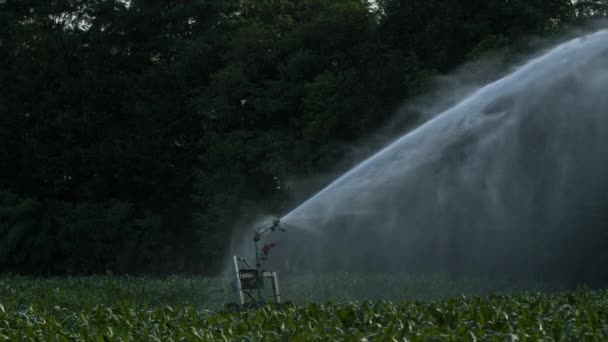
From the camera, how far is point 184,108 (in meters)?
44.3

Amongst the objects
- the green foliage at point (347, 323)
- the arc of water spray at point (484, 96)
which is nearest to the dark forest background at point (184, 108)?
the arc of water spray at point (484, 96)

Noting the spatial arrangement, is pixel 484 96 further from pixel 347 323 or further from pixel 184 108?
pixel 184 108

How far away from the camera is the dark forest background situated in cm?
3516

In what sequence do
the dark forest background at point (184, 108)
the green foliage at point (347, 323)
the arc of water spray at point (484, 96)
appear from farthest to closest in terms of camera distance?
1. the dark forest background at point (184, 108)
2. the arc of water spray at point (484, 96)
3. the green foliage at point (347, 323)

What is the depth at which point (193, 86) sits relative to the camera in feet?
147

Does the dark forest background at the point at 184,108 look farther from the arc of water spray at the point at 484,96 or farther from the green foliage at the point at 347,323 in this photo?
the green foliage at the point at 347,323

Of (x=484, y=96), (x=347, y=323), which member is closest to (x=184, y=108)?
(x=484, y=96)

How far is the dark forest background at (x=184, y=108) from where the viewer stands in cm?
3516

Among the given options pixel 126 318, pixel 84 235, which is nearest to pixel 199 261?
pixel 84 235

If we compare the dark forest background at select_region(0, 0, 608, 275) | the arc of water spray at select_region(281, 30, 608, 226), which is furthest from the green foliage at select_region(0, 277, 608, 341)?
the dark forest background at select_region(0, 0, 608, 275)

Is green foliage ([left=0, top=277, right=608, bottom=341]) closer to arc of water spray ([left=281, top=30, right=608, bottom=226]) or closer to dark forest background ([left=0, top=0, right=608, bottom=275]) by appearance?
arc of water spray ([left=281, top=30, right=608, bottom=226])

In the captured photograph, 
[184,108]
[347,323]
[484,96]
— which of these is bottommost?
[347,323]

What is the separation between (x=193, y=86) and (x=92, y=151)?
5284 mm

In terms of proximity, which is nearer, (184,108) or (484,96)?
(484,96)
